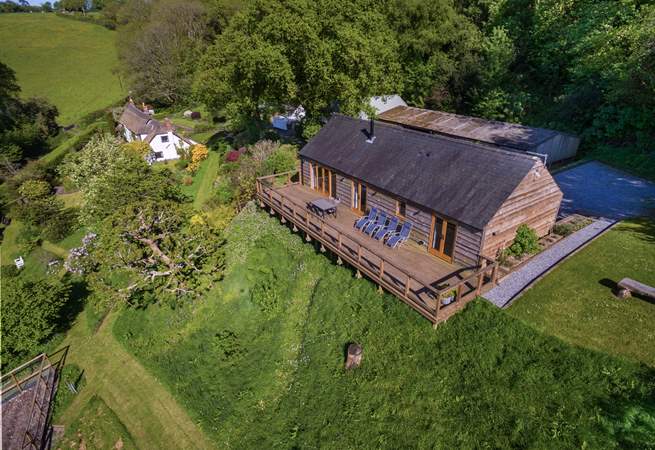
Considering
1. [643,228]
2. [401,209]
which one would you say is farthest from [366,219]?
[643,228]

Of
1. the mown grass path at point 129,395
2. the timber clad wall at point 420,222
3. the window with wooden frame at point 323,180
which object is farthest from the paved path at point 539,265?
the mown grass path at point 129,395

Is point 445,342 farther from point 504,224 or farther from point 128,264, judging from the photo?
point 128,264

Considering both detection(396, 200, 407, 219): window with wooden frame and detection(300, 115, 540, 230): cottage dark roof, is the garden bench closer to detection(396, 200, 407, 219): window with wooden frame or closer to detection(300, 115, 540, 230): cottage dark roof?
detection(300, 115, 540, 230): cottage dark roof

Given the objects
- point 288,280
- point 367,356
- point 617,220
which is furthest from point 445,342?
point 617,220

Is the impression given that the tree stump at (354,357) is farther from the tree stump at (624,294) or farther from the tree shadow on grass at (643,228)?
the tree shadow on grass at (643,228)

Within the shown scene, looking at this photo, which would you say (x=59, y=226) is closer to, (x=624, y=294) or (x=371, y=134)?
(x=371, y=134)
